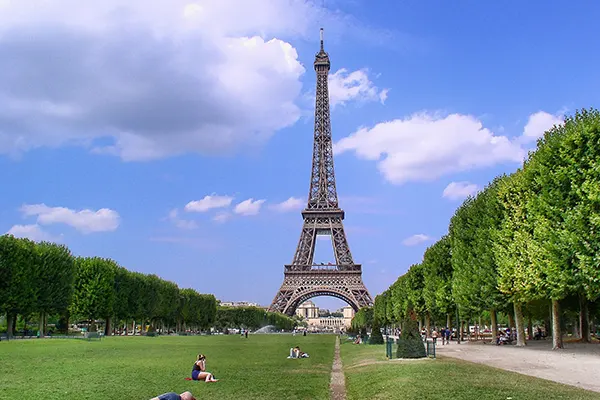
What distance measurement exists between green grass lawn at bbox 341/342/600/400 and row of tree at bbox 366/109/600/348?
933 centimetres

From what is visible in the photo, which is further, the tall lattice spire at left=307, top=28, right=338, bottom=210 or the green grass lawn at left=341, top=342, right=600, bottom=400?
the tall lattice spire at left=307, top=28, right=338, bottom=210

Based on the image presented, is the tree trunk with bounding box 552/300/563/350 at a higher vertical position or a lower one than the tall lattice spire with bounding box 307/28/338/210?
lower

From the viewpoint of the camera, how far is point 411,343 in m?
29.9

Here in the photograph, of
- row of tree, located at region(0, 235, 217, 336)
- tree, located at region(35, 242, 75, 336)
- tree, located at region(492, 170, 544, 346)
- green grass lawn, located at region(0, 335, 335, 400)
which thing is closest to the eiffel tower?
row of tree, located at region(0, 235, 217, 336)

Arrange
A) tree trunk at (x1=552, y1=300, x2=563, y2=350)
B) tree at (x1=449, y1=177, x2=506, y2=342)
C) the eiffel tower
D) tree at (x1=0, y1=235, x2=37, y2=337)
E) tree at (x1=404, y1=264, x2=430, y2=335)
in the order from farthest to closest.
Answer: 1. the eiffel tower
2. tree at (x1=404, y1=264, x2=430, y2=335)
3. tree at (x1=0, y1=235, x2=37, y2=337)
4. tree at (x1=449, y1=177, x2=506, y2=342)
5. tree trunk at (x1=552, y1=300, x2=563, y2=350)

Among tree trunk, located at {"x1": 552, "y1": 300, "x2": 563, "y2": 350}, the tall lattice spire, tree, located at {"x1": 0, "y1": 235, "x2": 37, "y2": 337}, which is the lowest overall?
tree trunk, located at {"x1": 552, "y1": 300, "x2": 563, "y2": 350}

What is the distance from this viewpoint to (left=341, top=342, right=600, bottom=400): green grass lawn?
1596 centimetres

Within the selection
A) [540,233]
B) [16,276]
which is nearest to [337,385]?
[540,233]

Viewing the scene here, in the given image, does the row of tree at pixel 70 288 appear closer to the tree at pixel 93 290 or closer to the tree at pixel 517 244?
the tree at pixel 93 290

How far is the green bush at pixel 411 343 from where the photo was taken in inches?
1172

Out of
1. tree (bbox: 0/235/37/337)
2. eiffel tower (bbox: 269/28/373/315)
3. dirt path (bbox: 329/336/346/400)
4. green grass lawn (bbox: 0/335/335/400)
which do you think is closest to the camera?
green grass lawn (bbox: 0/335/335/400)

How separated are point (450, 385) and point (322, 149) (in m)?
119

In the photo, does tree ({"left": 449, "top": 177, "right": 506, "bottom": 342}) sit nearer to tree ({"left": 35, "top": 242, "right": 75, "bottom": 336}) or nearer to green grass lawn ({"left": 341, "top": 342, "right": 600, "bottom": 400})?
green grass lawn ({"left": 341, "top": 342, "right": 600, "bottom": 400})

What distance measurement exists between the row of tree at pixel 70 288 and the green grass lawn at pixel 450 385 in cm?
4100
